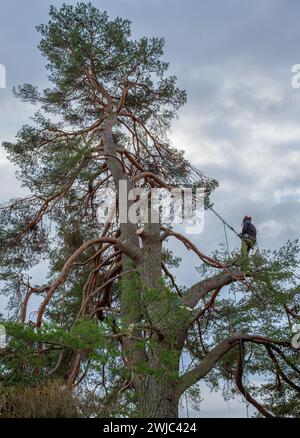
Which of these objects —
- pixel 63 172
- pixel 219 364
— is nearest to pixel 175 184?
pixel 63 172

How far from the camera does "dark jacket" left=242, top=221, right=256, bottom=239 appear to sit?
11.4m

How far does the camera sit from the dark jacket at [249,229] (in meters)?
11.4

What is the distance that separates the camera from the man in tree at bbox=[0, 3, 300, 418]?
9.66 meters

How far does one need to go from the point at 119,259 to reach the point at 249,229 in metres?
2.93

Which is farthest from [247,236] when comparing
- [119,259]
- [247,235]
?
[119,259]

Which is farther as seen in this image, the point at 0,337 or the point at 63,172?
the point at 63,172

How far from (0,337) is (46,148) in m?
6.07

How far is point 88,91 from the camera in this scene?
45.8 feet

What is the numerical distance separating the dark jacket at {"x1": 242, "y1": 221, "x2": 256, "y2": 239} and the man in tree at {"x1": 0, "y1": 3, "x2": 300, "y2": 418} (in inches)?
20.1

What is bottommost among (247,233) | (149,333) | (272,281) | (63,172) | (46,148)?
(149,333)

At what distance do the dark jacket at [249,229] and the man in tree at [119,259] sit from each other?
51 cm

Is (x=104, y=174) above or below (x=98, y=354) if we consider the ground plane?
above

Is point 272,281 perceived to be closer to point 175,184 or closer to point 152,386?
point 152,386

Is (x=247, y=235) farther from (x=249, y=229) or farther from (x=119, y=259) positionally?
(x=119, y=259)
